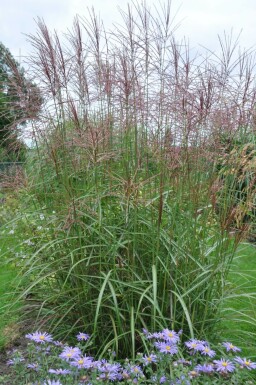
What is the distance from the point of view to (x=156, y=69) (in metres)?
3.33

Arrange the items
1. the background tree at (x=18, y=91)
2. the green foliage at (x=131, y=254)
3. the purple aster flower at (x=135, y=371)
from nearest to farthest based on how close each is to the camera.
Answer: the purple aster flower at (x=135, y=371), the green foliage at (x=131, y=254), the background tree at (x=18, y=91)

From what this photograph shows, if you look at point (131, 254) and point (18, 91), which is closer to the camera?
point (131, 254)

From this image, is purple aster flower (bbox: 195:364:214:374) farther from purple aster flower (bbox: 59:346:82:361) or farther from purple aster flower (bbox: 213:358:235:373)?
purple aster flower (bbox: 59:346:82:361)

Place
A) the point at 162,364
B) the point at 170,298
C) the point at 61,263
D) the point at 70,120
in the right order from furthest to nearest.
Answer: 1. the point at 70,120
2. the point at 61,263
3. the point at 170,298
4. the point at 162,364

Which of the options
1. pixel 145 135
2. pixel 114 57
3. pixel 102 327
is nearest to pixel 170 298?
pixel 102 327

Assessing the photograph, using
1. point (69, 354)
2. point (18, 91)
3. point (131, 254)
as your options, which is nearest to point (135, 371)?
point (69, 354)

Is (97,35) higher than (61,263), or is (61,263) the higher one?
(97,35)

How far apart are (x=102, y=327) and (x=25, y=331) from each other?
0.73m

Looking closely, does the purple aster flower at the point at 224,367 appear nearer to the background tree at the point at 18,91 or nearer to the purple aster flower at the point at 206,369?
the purple aster flower at the point at 206,369

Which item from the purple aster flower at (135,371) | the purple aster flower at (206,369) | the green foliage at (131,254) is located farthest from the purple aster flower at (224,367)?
the green foliage at (131,254)

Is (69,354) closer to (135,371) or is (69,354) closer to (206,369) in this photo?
(135,371)

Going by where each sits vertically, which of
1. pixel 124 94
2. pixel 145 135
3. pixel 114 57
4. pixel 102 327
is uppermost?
pixel 114 57

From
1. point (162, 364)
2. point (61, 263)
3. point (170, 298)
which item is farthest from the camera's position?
point (61, 263)

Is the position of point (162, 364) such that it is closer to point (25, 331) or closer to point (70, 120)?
point (25, 331)
